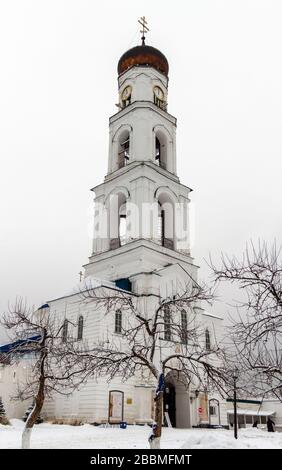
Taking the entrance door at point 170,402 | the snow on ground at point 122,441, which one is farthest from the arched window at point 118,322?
the snow on ground at point 122,441

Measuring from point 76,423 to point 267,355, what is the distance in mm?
17251

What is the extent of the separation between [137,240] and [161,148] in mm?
12286

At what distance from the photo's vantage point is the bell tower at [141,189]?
3688cm

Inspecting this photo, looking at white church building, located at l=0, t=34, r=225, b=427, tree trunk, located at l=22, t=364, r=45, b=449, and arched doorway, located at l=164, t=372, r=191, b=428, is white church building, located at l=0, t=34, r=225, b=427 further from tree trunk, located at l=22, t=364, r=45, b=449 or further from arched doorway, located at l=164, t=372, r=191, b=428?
tree trunk, located at l=22, t=364, r=45, b=449

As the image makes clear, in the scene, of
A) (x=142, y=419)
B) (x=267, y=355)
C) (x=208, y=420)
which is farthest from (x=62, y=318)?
(x=267, y=355)

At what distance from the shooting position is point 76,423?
94.8 ft

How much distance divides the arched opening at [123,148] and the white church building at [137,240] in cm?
10

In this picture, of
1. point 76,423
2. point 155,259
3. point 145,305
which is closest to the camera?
point 76,423

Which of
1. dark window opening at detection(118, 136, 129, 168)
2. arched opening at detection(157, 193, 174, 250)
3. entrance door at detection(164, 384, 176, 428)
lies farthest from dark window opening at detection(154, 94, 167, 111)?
entrance door at detection(164, 384, 176, 428)

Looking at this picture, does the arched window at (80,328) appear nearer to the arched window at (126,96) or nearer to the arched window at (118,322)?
the arched window at (118,322)

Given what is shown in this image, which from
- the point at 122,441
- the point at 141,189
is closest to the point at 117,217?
the point at 141,189

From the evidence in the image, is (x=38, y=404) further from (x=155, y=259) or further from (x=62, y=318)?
(x=155, y=259)

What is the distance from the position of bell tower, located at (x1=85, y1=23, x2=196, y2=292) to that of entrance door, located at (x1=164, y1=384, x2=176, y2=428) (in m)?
7.98
